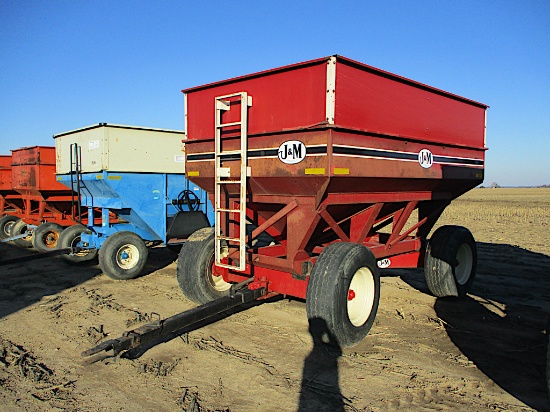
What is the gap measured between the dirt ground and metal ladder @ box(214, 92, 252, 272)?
0.95 meters

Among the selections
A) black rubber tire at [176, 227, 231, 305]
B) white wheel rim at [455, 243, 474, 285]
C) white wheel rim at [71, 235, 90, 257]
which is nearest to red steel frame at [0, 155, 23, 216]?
white wheel rim at [71, 235, 90, 257]

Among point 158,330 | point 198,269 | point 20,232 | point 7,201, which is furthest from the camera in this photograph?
point 7,201

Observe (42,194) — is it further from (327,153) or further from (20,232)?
(327,153)

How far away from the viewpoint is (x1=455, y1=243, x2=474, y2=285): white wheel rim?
6.96 metres

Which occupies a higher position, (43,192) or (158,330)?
(43,192)

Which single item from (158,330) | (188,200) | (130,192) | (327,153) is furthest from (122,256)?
(327,153)

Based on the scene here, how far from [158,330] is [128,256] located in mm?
4647

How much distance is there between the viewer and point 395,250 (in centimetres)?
640

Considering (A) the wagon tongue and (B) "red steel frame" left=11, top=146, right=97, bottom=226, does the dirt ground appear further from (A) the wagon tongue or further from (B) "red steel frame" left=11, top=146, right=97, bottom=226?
(B) "red steel frame" left=11, top=146, right=97, bottom=226

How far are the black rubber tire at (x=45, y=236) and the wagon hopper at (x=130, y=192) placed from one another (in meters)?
1.33

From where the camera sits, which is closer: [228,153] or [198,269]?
[228,153]

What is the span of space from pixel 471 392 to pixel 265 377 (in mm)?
1734

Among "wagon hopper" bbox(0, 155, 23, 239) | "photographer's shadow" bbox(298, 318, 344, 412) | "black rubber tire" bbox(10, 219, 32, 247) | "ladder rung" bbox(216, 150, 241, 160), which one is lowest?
"photographer's shadow" bbox(298, 318, 344, 412)

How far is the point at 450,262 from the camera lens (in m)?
6.59
